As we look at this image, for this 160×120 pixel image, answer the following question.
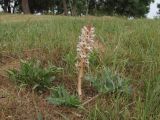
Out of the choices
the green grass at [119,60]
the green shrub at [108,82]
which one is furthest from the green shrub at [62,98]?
the green shrub at [108,82]

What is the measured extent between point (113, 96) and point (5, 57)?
1791 millimetres

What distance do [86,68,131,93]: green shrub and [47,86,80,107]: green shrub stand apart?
28cm

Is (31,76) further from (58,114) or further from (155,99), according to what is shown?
(155,99)

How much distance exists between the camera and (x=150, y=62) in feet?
14.1

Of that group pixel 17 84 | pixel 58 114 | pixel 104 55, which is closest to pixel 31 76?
pixel 17 84

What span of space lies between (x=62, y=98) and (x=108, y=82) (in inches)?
17.8

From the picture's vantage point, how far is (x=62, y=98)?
3.58 meters

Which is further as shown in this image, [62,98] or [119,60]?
[119,60]

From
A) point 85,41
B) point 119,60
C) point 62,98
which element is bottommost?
point 62,98

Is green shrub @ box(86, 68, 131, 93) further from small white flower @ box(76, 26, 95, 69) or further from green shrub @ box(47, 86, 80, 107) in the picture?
small white flower @ box(76, 26, 95, 69)

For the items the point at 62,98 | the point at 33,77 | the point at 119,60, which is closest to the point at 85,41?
the point at 62,98

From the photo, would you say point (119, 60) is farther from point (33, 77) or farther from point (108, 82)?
point (33, 77)

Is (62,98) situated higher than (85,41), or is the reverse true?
(85,41)

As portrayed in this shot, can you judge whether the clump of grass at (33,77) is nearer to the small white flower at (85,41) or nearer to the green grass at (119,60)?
the green grass at (119,60)
